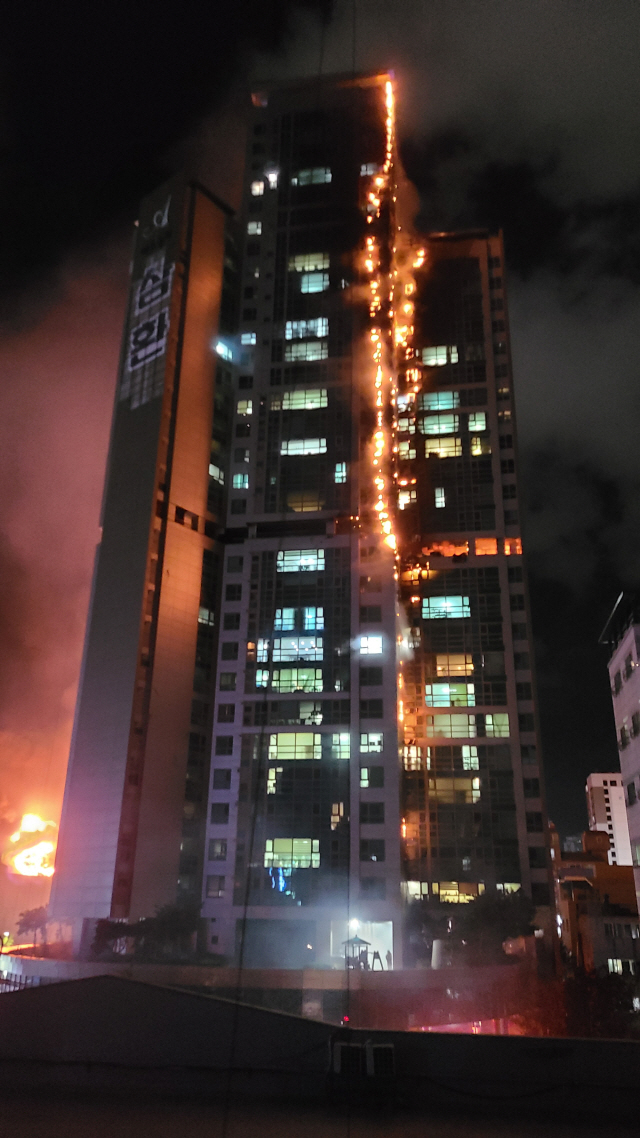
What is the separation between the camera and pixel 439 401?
67.8 meters

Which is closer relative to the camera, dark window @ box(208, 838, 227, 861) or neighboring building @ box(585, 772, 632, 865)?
dark window @ box(208, 838, 227, 861)

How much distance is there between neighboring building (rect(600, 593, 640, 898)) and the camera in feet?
164

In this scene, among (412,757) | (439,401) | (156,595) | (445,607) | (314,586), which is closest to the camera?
(412,757)

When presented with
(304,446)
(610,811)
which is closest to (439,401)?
(304,446)

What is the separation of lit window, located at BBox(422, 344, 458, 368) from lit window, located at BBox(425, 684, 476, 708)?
28.2 meters

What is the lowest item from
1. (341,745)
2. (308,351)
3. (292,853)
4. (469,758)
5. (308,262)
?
(292,853)

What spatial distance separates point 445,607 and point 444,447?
1414cm

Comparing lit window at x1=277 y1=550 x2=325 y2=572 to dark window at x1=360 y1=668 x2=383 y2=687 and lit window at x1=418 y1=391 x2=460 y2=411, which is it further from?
lit window at x1=418 y1=391 x2=460 y2=411

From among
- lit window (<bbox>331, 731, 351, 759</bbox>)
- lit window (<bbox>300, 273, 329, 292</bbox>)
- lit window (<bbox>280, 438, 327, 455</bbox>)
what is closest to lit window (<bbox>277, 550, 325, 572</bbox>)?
lit window (<bbox>280, 438, 327, 455</bbox>)

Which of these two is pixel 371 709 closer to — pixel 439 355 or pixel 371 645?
pixel 371 645

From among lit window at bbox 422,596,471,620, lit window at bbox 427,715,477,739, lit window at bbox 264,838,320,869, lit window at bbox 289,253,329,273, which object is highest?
lit window at bbox 289,253,329,273

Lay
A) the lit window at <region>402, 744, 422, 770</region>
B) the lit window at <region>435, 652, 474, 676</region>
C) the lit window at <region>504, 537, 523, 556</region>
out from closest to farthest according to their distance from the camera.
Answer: the lit window at <region>402, 744, 422, 770</region>, the lit window at <region>435, 652, 474, 676</region>, the lit window at <region>504, 537, 523, 556</region>

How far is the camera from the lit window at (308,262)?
2714 inches

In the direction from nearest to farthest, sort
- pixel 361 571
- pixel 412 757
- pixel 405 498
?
pixel 412 757, pixel 361 571, pixel 405 498
